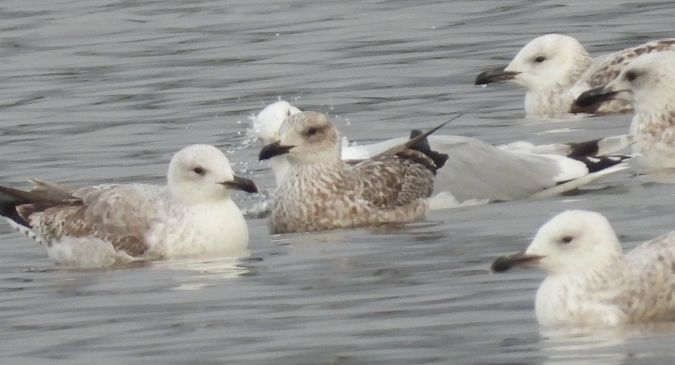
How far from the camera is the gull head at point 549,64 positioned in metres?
21.8

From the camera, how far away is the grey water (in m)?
11.6

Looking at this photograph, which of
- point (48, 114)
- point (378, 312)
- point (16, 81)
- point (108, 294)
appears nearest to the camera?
point (378, 312)

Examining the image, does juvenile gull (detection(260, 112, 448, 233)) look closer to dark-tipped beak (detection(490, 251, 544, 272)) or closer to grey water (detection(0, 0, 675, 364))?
grey water (detection(0, 0, 675, 364))

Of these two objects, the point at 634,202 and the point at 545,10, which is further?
the point at 545,10

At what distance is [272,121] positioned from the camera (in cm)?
1798

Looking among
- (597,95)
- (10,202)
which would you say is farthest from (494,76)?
(10,202)

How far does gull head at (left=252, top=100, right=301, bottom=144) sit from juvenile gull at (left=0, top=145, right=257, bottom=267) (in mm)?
2490

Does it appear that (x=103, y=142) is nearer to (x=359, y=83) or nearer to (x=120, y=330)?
(x=359, y=83)

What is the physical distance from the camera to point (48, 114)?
2233 cm

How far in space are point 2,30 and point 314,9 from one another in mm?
3634

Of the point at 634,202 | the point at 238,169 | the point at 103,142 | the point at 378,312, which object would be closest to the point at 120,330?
the point at 378,312

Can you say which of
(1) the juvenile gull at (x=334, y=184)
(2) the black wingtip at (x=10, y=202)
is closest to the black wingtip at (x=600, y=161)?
(1) the juvenile gull at (x=334, y=184)

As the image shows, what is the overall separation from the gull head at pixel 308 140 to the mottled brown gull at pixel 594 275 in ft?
16.0

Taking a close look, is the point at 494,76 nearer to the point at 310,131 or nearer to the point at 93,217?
the point at 310,131
